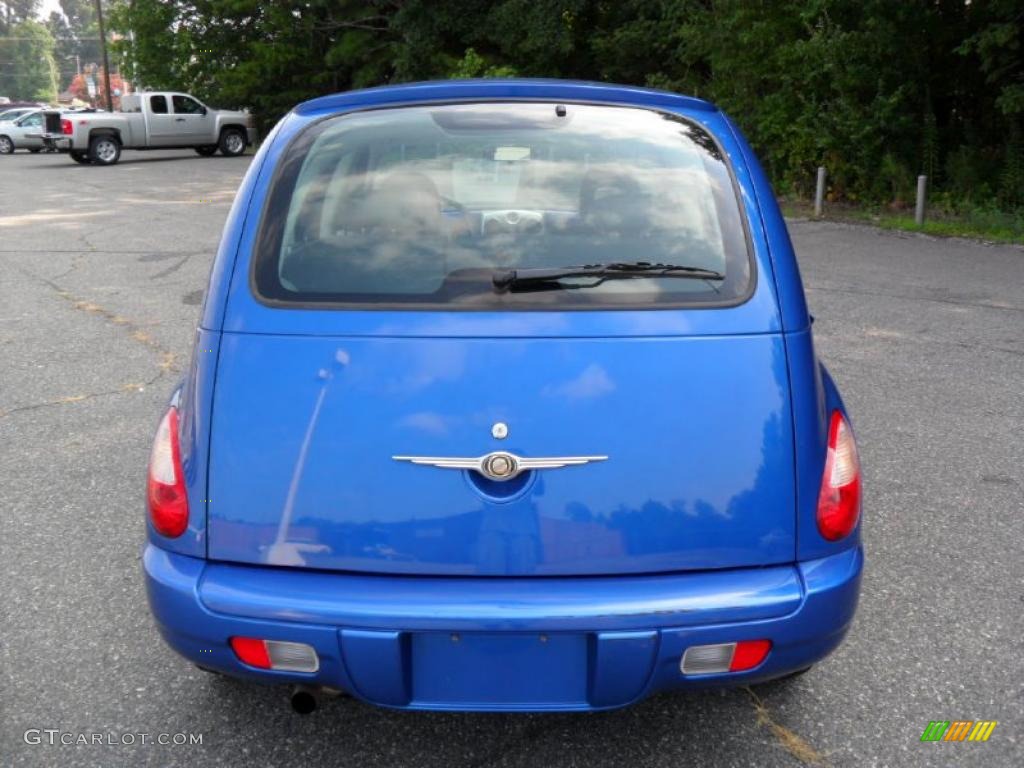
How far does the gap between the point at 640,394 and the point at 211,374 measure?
3.29 feet

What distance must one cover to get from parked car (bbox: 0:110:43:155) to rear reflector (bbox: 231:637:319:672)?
35750 millimetres

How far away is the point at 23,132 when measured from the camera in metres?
33.0

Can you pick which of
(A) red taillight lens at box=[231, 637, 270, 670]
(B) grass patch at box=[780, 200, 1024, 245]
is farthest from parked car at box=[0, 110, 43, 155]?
(A) red taillight lens at box=[231, 637, 270, 670]

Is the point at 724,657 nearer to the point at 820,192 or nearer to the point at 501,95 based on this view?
the point at 501,95

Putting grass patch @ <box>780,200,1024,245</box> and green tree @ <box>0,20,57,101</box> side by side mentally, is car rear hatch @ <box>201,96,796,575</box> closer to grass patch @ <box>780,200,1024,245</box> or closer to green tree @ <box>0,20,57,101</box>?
grass patch @ <box>780,200,1024,245</box>

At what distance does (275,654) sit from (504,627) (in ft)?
1.72

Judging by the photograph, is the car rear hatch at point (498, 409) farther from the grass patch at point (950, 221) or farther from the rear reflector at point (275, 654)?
the grass patch at point (950, 221)

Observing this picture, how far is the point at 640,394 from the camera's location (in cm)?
210

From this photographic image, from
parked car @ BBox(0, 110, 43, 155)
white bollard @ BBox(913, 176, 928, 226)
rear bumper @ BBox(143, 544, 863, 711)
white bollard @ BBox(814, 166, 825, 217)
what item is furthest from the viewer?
parked car @ BBox(0, 110, 43, 155)

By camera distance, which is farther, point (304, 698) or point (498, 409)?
point (304, 698)

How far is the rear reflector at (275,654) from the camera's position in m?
2.05

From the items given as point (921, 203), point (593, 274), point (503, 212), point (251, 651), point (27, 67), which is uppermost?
point (27, 67)

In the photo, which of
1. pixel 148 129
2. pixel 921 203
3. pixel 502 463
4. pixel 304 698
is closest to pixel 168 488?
pixel 304 698

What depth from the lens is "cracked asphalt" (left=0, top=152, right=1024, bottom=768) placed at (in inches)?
97.1
